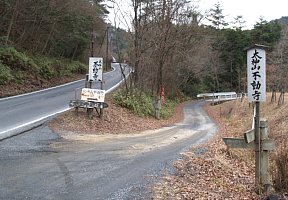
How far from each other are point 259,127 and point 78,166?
3845 mm

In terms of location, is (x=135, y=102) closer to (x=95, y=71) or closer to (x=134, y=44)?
(x=134, y=44)

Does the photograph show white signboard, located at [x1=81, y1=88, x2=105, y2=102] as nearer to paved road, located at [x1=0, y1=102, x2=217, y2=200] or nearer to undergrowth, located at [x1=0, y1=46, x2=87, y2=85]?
paved road, located at [x1=0, y1=102, x2=217, y2=200]

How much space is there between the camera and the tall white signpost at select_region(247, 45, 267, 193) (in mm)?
6832

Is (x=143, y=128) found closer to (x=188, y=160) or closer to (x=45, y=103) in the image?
(x=45, y=103)

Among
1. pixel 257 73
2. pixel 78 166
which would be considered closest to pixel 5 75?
pixel 78 166

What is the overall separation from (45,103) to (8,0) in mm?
10605

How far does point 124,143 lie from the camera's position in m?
11.8

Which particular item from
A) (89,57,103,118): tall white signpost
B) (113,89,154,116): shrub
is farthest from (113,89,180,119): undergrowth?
(89,57,103,118): tall white signpost

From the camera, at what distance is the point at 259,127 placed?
686 centimetres

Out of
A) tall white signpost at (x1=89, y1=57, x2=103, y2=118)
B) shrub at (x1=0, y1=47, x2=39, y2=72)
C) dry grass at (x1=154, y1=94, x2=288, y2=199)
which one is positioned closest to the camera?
dry grass at (x1=154, y1=94, x2=288, y2=199)

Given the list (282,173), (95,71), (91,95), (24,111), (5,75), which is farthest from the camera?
(5,75)

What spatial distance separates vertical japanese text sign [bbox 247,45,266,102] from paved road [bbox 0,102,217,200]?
263cm

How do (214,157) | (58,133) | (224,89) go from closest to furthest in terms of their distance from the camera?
(214,157), (58,133), (224,89)

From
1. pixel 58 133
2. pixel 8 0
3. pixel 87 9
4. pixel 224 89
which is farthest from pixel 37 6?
pixel 224 89
